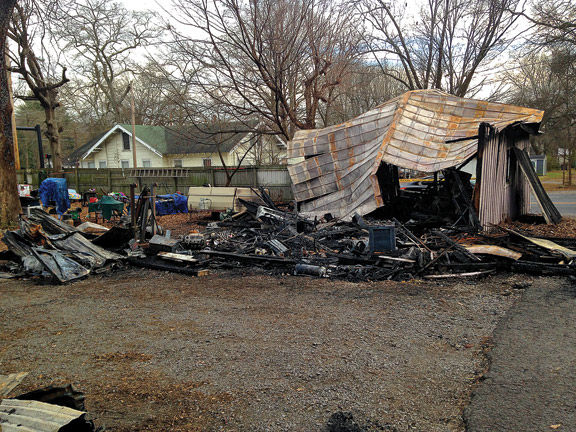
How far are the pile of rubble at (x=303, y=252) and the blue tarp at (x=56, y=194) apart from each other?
17.6ft

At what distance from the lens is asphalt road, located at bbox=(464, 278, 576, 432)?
126 inches

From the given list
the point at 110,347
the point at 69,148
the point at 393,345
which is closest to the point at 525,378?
the point at 393,345

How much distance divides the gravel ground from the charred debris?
614 millimetres

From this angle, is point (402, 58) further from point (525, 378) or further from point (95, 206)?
point (525, 378)

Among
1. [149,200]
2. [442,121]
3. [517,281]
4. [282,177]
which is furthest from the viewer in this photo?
[282,177]

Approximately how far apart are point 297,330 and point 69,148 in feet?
180

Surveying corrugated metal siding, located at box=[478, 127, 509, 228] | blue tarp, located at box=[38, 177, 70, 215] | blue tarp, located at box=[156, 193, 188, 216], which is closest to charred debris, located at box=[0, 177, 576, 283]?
corrugated metal siding, located at box=[478, 127, 509, 228]

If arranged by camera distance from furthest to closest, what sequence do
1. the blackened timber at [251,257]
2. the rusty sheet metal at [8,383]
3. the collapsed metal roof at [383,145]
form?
the collapsed metal roof at [383,145], the blackened timber at [251,257], the rusty sheet metal at [8,383]

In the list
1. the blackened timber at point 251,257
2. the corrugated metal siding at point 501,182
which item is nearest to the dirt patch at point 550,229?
the corrugated metal siding at point 501,182

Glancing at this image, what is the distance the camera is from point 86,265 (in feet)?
28.7

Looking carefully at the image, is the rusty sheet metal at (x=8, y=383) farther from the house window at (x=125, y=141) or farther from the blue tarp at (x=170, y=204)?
the house window at (x=125, y=141)

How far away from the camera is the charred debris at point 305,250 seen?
799 cm

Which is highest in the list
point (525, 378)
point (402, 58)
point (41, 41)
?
point (402, 58)

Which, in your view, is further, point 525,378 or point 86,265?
point 86,265
